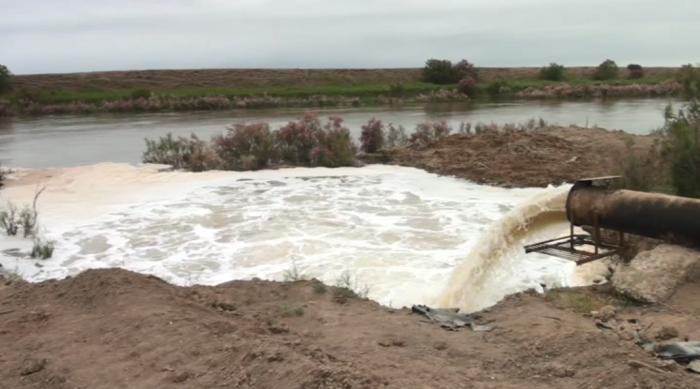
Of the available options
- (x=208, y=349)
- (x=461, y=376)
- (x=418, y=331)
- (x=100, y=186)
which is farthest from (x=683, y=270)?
(x=100, y=186)

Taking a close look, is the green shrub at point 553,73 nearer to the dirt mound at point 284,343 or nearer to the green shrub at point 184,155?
the green shrub at point 184,155

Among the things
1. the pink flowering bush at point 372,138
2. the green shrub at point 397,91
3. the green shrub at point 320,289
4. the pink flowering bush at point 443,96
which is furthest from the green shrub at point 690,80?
the green shrub at point 397,91

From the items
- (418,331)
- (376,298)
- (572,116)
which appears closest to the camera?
(418,331)

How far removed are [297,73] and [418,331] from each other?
244 feet

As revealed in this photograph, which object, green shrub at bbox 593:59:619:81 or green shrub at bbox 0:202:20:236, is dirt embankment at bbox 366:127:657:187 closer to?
green shrub at bbox 0:202:20:236

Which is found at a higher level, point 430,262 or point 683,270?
point 683,270

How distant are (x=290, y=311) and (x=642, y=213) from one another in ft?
11.4

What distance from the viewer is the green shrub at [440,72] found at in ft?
226

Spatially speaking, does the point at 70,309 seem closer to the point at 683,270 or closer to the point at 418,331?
the point at 418,331

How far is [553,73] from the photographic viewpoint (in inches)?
2835

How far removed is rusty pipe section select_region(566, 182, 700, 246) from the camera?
237 inches

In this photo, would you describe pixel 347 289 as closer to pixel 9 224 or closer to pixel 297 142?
pixel 9 224

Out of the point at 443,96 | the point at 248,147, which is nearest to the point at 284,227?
the point at 248,147

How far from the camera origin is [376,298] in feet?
24.6
